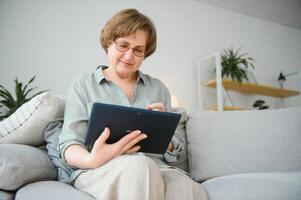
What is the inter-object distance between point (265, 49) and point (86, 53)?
2436mm

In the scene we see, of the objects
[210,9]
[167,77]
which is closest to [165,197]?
[167,77]

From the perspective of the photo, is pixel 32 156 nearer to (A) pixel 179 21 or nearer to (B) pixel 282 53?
(A) pixel 179 21

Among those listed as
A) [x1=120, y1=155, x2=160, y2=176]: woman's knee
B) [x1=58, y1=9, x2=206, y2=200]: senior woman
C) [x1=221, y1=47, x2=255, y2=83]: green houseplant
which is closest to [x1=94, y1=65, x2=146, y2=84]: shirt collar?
[x1=58, y1=9, x2=206, y2=200]: senior woman

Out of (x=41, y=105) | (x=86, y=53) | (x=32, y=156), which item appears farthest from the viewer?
(x=86, y=53)

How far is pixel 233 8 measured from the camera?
379 centimetres

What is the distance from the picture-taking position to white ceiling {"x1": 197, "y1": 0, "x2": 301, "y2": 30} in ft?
12.0

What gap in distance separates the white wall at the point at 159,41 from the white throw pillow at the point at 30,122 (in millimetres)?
1593

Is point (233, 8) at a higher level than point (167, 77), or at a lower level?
higher

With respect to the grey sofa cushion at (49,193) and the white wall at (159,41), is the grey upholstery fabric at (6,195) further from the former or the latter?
the white wall at (159,41)

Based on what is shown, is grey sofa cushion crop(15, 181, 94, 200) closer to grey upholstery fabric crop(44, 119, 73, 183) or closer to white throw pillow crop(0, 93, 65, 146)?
grey upholstery fabric crop(44, 119, 73, 183)

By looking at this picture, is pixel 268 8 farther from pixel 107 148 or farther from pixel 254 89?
pixel 107 148

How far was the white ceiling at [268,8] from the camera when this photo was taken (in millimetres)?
3645

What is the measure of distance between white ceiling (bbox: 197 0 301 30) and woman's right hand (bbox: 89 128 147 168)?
123 inches

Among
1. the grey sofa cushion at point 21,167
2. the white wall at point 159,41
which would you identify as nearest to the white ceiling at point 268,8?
the white wall at point 159,41
